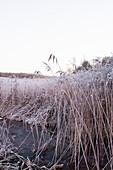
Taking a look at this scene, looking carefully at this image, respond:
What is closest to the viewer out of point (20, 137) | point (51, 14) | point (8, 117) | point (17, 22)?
point (20, 137)

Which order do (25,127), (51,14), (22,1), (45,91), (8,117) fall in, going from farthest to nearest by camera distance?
(51,14) < (22,1) < (45,91) < (8,117) < (25,127)

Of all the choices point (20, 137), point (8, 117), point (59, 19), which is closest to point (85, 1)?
point (59, 19)

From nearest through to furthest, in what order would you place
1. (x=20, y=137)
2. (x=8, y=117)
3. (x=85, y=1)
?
(x=20, y=137) < (x=8, y=117) < (x=85, y=1)

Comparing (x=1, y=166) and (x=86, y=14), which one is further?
(x=86, y=14)

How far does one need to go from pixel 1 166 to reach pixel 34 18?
217 inches

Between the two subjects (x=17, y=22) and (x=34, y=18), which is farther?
(x=17, y=22)

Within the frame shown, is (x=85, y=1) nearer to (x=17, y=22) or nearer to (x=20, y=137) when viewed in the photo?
(x=17, y=22)

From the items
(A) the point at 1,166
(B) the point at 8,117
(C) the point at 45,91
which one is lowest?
(A) the point at 1,166

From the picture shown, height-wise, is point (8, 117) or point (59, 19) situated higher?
point (59, 19)

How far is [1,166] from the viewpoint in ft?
3.49

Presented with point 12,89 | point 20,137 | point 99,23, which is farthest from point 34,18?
point 20,137

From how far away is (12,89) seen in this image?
9.12 ft

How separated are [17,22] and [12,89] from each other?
4.23m

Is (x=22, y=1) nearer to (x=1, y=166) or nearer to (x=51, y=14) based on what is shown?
(x=51, y=14)
